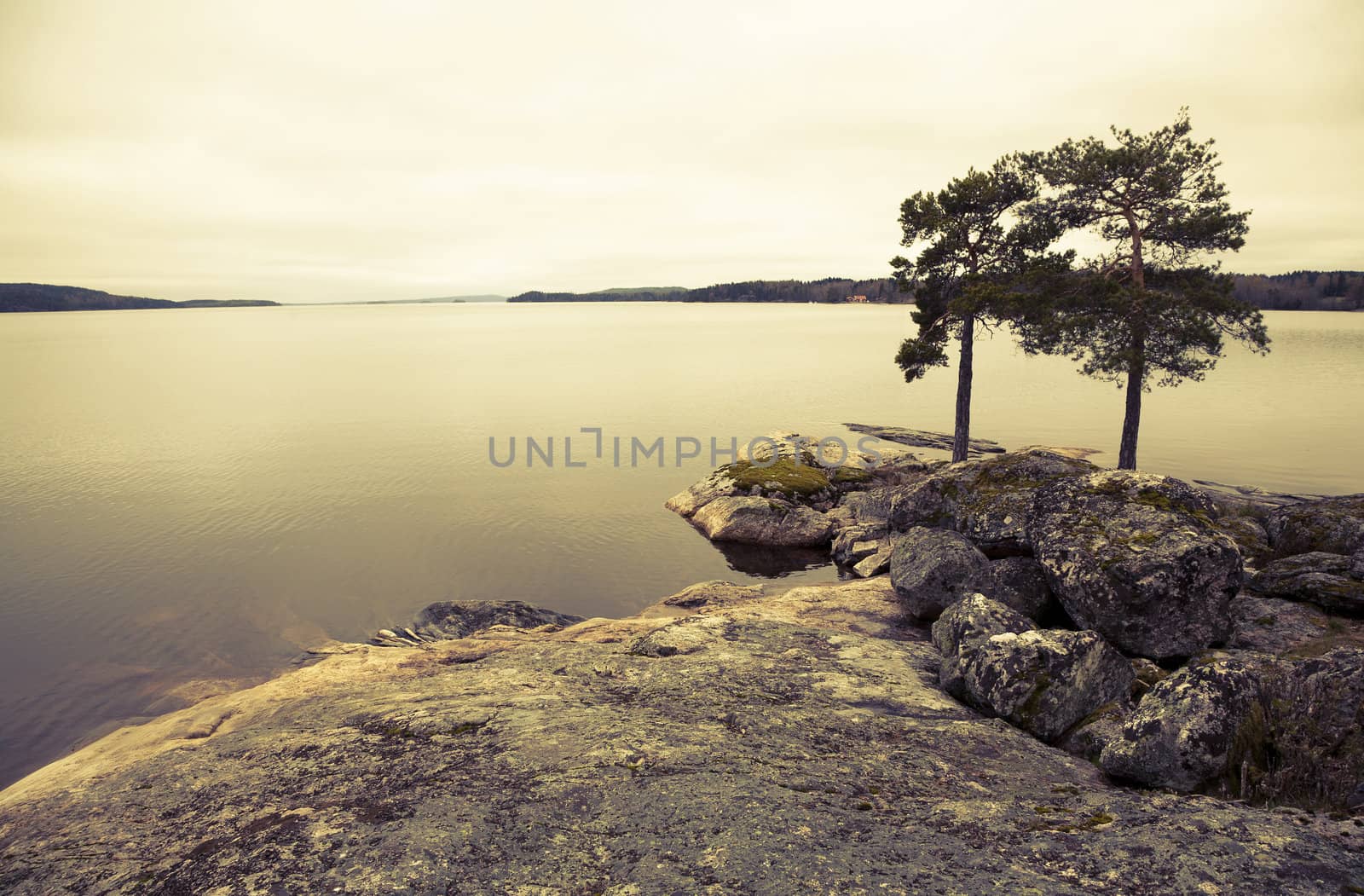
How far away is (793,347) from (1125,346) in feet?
343

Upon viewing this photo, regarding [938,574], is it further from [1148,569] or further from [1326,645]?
[1326,645]

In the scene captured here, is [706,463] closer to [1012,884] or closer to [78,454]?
[1012,884]

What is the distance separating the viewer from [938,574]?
567 inches

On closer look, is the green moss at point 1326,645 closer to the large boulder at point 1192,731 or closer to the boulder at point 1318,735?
the boulder at point 1318,735

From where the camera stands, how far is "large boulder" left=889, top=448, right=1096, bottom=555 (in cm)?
1472

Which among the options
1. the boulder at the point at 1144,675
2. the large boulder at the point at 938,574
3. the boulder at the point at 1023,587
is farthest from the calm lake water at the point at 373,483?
the boulder at the point at 1144,675

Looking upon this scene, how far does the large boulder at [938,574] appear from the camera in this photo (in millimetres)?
14055

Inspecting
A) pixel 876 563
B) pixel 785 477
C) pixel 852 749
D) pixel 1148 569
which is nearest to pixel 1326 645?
pixel 1148 569

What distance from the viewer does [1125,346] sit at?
26.5m

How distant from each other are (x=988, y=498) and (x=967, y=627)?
214 inches

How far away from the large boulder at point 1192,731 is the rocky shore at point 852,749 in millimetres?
35

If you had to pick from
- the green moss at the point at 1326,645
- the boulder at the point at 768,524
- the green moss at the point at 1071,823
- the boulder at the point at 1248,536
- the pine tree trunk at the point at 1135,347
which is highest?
the pine tree trunk at the point at 1135,347

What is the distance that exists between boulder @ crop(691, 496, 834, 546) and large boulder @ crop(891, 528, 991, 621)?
9848 millimetres

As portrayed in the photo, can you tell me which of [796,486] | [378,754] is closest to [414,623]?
[378,754]
